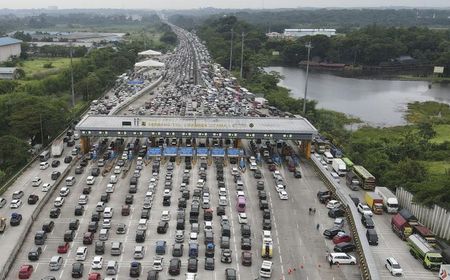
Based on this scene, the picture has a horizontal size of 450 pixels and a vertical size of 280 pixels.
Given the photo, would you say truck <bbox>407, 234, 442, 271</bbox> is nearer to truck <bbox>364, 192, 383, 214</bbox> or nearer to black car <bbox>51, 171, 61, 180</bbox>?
truck <bbox>364, 192, 383, 214</bbox>

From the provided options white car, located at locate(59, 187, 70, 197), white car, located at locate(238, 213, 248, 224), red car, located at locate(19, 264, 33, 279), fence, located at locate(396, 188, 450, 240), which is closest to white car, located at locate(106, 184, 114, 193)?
white car, located at locate(59, 187, 70, 197)

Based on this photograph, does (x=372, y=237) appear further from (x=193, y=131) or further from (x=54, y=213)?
(x=54, y=213)

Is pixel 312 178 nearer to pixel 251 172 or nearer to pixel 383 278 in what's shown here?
pixel 251 172

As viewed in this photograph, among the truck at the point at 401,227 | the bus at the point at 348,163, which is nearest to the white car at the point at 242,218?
the truck at the point at 401,227

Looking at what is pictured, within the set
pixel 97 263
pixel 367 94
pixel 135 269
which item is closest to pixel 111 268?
pixel 97 263

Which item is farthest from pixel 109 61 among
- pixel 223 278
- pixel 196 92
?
pixel 223 278

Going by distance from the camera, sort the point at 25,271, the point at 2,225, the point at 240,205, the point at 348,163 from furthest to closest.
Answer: the point at 348,163
the point at 240,205
the point at 2,225
the point at 25,271
